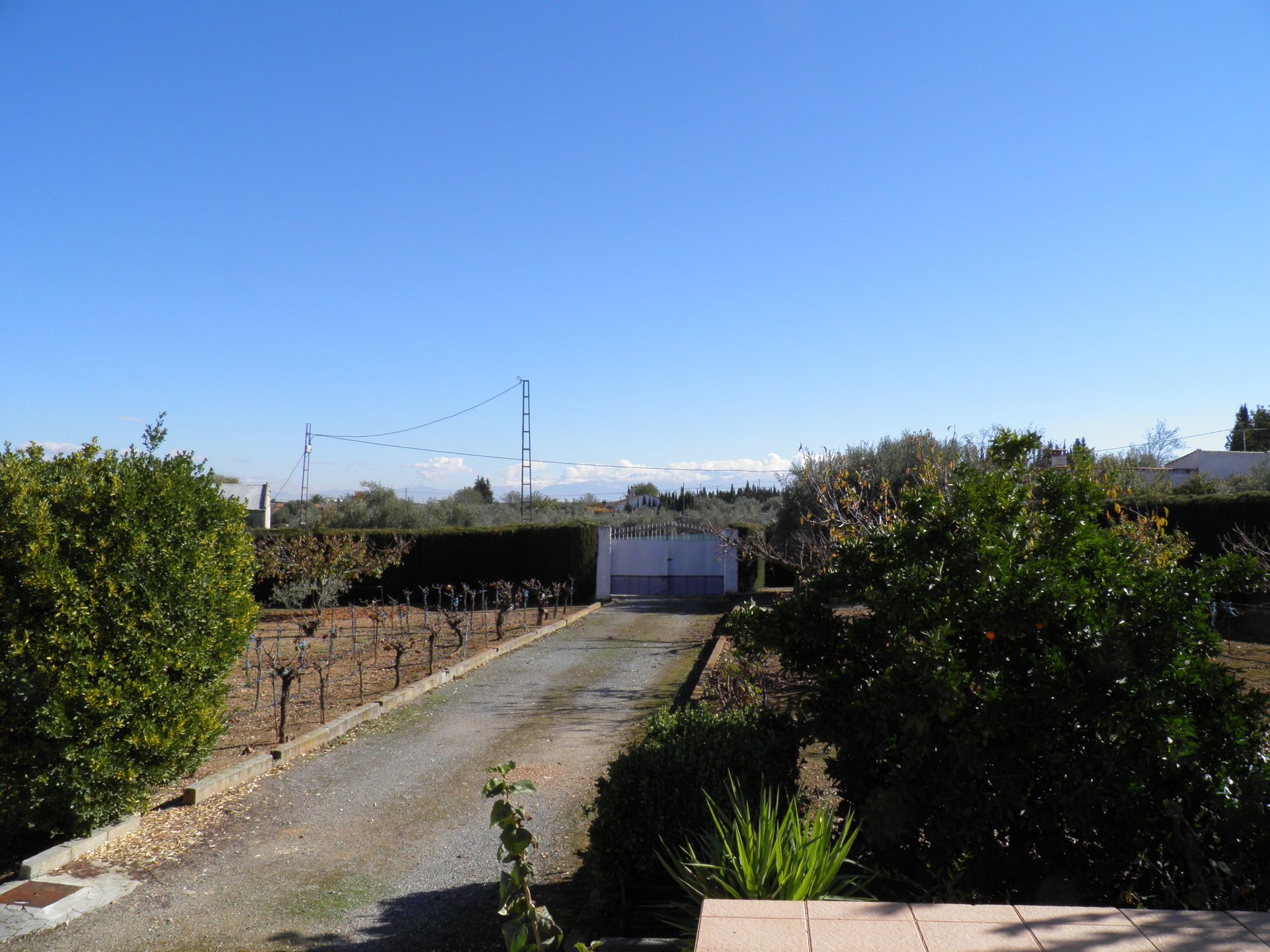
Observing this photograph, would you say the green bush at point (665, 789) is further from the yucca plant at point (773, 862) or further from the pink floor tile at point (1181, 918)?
the pink floor tile at point (1181, 918)

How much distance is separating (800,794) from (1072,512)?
1963 millimetres

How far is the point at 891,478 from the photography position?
2053cm

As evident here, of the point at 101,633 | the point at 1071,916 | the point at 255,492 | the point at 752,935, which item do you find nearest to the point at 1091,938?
the point at 1071,916

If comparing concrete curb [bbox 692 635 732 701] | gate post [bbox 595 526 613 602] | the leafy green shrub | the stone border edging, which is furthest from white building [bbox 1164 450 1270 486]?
the leafy green shrub

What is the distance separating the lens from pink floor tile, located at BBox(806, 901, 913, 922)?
281 cm

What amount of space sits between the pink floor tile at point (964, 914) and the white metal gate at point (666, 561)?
20.8m

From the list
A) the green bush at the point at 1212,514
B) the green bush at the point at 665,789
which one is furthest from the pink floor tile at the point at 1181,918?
the green bush at the point at 1212,514

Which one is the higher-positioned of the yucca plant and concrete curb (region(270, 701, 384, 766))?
the yucca plant

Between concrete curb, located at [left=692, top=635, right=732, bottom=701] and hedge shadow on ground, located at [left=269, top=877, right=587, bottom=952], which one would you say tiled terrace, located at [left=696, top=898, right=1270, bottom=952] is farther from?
concrete curb, located at [left=692, top=635, right=732, bottom=701]

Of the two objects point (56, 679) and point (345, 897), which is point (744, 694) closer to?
point (345, 897)

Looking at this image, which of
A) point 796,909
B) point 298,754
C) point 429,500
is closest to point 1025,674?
point 796,909

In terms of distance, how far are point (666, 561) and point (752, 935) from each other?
69.8 feet

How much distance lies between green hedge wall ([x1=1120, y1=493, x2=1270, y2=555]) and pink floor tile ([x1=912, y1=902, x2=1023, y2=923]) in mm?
15519

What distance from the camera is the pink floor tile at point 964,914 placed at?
275cm
